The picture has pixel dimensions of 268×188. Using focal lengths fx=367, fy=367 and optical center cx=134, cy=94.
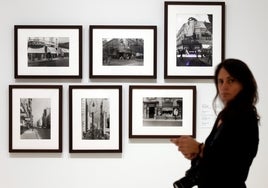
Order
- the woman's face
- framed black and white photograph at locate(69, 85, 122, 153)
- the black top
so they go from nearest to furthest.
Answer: the black top < the woman's face < framed black and white photograph at locate(69, 85, 122, 153)

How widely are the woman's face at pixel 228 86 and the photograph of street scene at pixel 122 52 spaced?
0.89m

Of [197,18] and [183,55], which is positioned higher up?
[197,18]

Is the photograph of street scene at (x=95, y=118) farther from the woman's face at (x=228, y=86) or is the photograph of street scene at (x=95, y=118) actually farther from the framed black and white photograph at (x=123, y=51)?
the woman's face at (x=228, y=86)

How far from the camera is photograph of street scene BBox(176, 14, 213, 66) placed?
2.40 m

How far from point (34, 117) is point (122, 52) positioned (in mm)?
717

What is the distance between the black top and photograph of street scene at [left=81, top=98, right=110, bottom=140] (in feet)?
3.49

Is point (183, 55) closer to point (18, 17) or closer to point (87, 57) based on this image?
point (87, 57)

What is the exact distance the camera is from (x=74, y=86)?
238 centimetres

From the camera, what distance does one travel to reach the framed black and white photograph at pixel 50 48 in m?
2.38

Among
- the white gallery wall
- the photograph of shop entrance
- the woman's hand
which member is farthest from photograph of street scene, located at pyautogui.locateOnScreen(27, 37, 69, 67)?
the woman's hand

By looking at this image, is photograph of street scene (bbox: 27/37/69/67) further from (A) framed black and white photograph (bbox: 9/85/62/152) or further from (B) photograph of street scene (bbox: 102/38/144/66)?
(B) photograph of street scene (bbox: 102/38/144/66)

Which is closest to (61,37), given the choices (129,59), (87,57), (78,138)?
(87,57)

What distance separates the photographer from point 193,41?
2412mm

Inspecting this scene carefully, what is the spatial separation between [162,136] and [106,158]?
394mm
